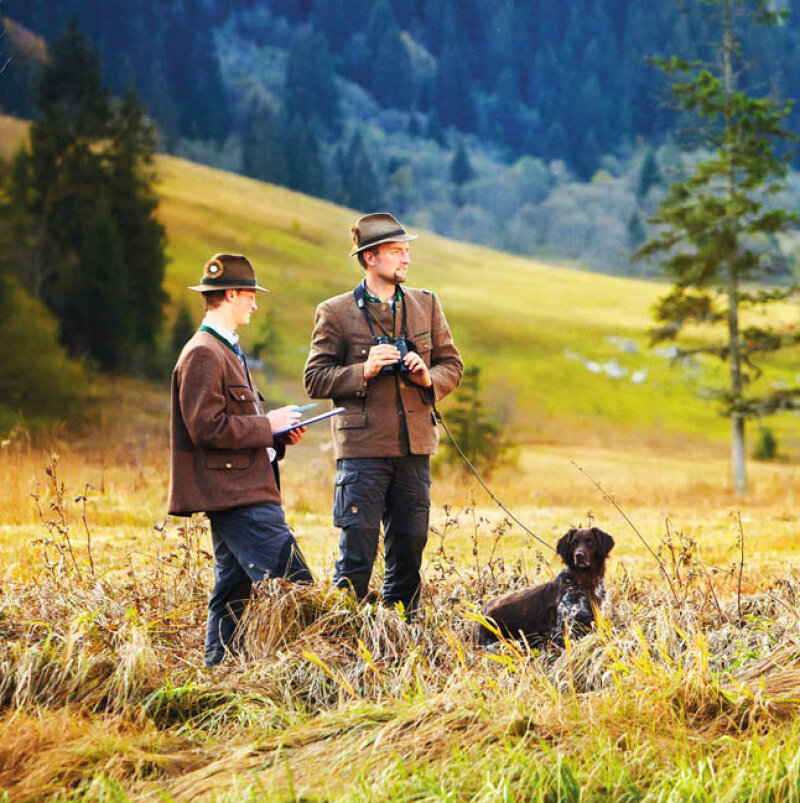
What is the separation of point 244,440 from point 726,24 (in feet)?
71.7

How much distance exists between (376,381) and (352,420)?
0.89 ft

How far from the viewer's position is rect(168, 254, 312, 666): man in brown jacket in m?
4.76

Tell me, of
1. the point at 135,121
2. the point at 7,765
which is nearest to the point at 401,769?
the point at 7,765

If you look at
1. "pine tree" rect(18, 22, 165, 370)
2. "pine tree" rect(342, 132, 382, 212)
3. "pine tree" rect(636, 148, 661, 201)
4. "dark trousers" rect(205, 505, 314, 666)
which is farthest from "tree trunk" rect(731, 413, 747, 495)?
"pine tree" rect(636, 148, 661, 201)

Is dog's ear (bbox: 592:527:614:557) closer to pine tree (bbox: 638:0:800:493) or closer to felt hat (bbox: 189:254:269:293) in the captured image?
felt hat (bbox: 189:254:269:293)

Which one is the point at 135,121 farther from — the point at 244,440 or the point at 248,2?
the point at 248,2

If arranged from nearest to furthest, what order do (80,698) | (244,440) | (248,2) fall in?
(80,698)
(244,440)
(248,2)

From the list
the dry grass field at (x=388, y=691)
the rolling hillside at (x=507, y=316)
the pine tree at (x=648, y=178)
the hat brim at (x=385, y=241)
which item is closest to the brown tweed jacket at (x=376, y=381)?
the hat brim at (x=385, y=241)

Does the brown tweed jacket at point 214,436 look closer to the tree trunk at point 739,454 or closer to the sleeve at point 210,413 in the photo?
the sleeve at point 210,413

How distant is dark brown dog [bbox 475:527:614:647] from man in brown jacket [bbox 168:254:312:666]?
1149mm

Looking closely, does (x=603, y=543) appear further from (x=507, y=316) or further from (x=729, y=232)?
(x=507, y=316)

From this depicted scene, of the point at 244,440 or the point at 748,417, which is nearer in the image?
the point at 244,440

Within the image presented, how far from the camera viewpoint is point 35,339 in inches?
1114

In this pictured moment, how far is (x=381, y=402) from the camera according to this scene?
5496 mm
